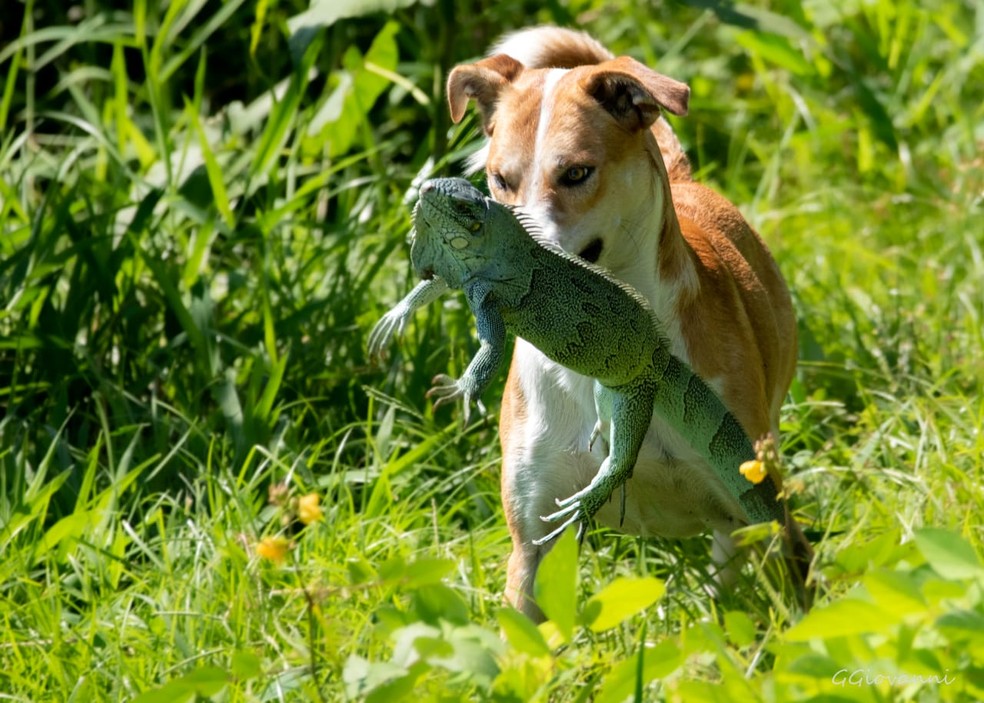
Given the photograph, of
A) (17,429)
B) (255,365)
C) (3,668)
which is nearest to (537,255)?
(3,668)

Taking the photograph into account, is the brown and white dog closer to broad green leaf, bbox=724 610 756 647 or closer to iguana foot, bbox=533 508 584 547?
iguana foot, bbox=533 508 584 547

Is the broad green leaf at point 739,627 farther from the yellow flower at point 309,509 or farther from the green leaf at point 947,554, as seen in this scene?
the yellow flower at point 309,509

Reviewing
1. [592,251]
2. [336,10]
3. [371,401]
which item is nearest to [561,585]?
[592,251]

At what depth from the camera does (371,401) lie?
13.3 ft

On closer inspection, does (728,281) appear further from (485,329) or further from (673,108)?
(485,329)

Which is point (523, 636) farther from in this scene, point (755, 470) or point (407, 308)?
point (407, 308)

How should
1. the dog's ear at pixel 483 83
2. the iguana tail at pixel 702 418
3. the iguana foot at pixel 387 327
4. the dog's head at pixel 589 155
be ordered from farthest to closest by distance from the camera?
the dog's ear at pixel 483 83 < the dog's head at pixel 589 155 < the iguana foot at pixel 387 327 < the iguana tail at pixel 702 418

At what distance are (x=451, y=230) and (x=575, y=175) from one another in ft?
2.64

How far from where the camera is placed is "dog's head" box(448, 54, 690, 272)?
3256 millimetres

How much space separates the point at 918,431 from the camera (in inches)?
168

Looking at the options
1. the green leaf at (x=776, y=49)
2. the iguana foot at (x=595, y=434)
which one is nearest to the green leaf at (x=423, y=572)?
the iguana foot at (x=595, y=434)

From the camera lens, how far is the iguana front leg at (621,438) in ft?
9.07

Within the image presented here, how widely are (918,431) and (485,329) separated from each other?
2.13 meters

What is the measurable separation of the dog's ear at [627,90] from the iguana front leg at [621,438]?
89cm
